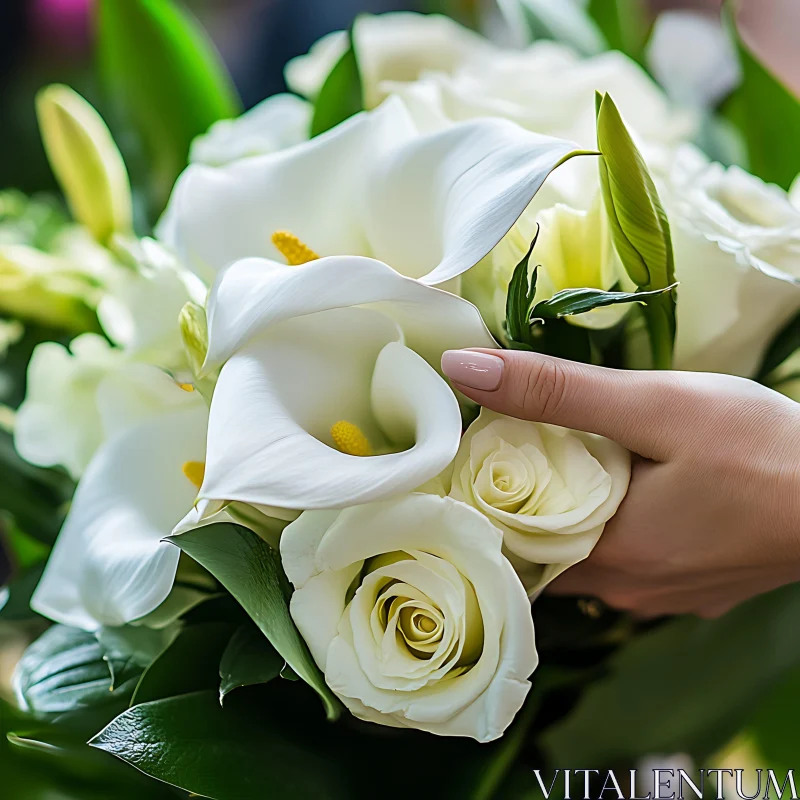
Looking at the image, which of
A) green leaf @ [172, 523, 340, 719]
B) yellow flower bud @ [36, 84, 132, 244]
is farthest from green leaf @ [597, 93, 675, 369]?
yellow flower bud @ [36, 84, 132, 244]

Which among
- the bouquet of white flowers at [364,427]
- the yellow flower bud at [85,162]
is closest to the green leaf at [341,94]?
the bouquet of white flowers at [364,427]

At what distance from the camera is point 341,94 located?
36cm

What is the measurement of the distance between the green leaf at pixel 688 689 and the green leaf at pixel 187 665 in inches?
6.0

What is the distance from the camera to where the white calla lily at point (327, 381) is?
7.8 inches

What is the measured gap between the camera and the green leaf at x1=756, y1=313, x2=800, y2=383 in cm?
31

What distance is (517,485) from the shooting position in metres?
0.24

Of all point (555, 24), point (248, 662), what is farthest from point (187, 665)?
point (555, 24)

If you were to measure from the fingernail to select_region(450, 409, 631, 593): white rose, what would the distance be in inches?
0.8

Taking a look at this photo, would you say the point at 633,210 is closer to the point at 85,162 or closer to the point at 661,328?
the point at 661,328

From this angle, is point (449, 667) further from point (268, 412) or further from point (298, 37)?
point (298, 37)

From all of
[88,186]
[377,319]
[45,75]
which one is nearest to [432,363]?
[377,319]

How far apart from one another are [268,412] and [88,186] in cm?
23

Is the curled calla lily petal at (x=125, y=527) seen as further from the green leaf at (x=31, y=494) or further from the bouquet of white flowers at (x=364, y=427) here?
the green leaf at (x=31, y=494)

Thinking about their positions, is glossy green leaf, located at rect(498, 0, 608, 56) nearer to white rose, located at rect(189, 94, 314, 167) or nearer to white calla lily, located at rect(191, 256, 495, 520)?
white rose, located at rect(189, 94, 314, 167)
